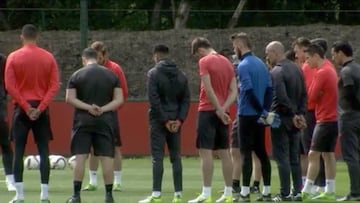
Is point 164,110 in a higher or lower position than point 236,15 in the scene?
lower

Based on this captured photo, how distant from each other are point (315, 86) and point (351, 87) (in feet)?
1.96

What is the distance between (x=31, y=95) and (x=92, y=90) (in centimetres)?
79

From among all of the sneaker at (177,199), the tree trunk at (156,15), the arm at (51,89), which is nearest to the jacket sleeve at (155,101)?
the sneaker at (177,199)

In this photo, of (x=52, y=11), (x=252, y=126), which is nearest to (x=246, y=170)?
(x=252, y=126)

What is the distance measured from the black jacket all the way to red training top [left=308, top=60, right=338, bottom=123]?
1.95m

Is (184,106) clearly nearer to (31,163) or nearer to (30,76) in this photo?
(30,76)

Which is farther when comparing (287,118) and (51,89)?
(287,118)

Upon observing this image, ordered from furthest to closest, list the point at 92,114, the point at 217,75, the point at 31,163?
the point at 31,163, the point at 217,75, the point at 92,114

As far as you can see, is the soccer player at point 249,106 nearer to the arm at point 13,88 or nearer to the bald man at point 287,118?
the bald man at point 287,118

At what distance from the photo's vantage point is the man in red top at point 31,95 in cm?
1509

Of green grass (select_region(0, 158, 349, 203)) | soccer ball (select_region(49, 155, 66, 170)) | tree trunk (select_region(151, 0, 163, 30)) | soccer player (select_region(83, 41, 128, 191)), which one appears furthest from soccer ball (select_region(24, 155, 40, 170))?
tree trunk (select_region(151, 0, 163, 30))

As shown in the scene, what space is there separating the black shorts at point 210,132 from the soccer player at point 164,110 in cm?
27

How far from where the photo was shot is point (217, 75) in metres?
15.7

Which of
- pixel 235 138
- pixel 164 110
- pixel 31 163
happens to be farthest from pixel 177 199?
pixel 31 163
